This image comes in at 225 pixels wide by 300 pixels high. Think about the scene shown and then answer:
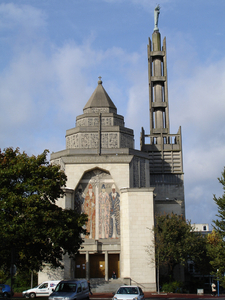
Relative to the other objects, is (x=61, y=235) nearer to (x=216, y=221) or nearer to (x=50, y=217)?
(x=50, y=217)

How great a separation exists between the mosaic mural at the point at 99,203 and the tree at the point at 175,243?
5.17m

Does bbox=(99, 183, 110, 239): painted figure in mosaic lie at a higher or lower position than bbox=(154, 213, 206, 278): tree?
higher

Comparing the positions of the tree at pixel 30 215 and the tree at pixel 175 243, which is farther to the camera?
the tree at pixel 175 243

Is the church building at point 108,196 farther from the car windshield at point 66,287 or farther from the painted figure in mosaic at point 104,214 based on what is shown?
the car windshield at point 66,287

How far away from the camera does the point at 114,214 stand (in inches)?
1646

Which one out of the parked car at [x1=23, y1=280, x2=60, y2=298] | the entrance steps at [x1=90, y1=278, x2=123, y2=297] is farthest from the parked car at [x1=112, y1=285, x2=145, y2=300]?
the entrance steps at [x1=90, y1=278, x2=123, y2=297]

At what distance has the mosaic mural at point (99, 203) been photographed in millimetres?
41438

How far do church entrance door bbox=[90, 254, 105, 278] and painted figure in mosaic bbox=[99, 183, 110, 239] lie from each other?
2.18m

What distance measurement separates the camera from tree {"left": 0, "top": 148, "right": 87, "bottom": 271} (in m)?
23.6

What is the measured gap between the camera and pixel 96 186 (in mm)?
42844

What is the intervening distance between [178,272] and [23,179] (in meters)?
24.9

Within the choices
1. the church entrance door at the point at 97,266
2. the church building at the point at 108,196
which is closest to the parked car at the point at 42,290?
the church building at the point at 108,196

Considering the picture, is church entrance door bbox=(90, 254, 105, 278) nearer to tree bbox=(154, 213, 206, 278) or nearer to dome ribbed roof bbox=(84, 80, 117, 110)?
tree bbox=(154, 213, 206, 278)

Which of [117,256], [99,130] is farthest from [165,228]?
[99,130]
